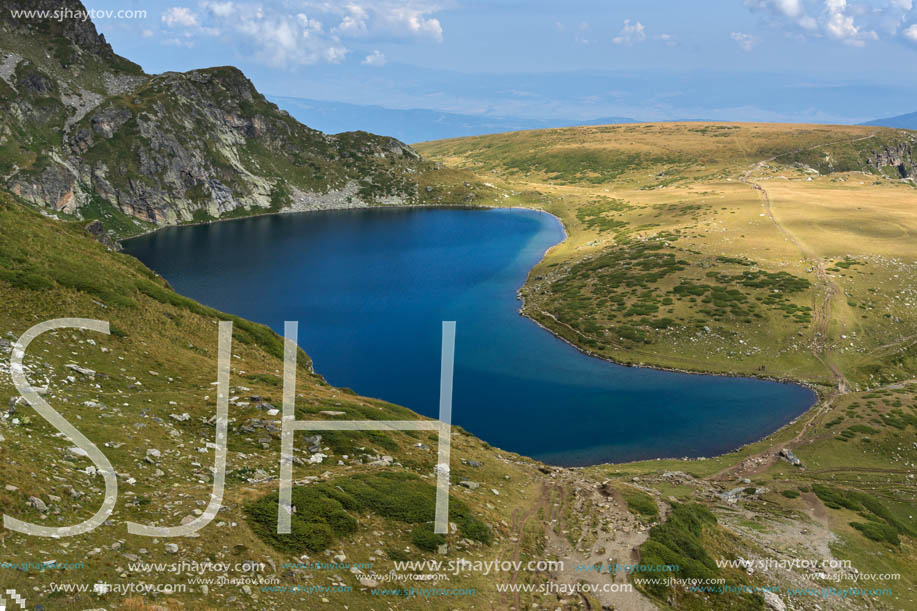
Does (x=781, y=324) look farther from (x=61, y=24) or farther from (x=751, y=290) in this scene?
(x=61, y=24)

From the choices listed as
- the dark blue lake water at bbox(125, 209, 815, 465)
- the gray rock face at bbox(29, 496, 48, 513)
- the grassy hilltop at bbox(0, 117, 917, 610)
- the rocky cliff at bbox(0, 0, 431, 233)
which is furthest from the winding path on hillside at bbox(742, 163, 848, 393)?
the rocky cliff at bbox(0, 0, 431, 233)

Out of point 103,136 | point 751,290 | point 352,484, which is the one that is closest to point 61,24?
point 103,136

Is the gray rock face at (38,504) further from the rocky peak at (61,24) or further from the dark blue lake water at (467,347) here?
the rocky peak at (61,24)

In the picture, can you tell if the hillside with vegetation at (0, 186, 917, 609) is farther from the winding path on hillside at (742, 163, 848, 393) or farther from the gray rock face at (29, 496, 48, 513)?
the winding path on hillside at (742, 163, 848, 393)

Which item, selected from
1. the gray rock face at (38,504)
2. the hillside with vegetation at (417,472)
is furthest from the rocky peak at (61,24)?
the gray rock face at (38,504)

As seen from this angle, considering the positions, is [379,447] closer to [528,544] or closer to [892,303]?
[528,544]

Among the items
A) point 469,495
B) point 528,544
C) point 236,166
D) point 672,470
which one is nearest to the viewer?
point 528,544

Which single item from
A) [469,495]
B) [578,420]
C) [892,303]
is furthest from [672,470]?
[892,303]
